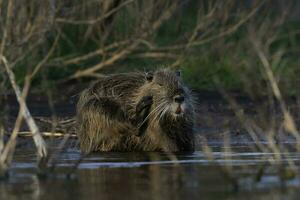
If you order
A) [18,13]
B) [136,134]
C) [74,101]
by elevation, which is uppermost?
[18,13]

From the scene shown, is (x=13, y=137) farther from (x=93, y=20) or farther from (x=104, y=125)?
(x=93, y=20)

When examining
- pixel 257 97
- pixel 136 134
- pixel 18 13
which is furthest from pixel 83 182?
pixel 257 97

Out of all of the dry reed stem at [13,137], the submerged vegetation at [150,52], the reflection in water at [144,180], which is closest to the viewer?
the reflection in water at [144,180]

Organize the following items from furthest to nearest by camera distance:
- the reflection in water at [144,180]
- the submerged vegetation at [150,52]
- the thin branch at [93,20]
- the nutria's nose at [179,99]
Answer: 1. the submerged vegetation at [150,52]
2. the thin branch at [93,20]
3. the nutria's nose at [179,99]
4. the reflection in water at [144,180]

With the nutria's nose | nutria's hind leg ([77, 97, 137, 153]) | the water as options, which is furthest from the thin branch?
the water

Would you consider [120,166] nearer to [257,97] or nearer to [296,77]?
[257,97]

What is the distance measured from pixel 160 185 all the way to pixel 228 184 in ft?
1.32

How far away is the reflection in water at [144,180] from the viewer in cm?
614

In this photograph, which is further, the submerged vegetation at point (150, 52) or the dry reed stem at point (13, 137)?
the submerged vegetation at point (150, 52)

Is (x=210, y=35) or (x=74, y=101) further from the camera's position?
(x=210, y=35)

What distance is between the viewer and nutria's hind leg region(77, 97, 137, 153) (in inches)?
364

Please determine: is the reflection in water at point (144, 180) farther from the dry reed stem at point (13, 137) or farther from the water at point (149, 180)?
the dry reed stem at point (13, 137)

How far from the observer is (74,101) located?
12773 mm

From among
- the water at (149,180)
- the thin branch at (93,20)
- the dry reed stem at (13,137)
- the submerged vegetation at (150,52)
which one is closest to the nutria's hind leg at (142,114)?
the water at (149,180)
